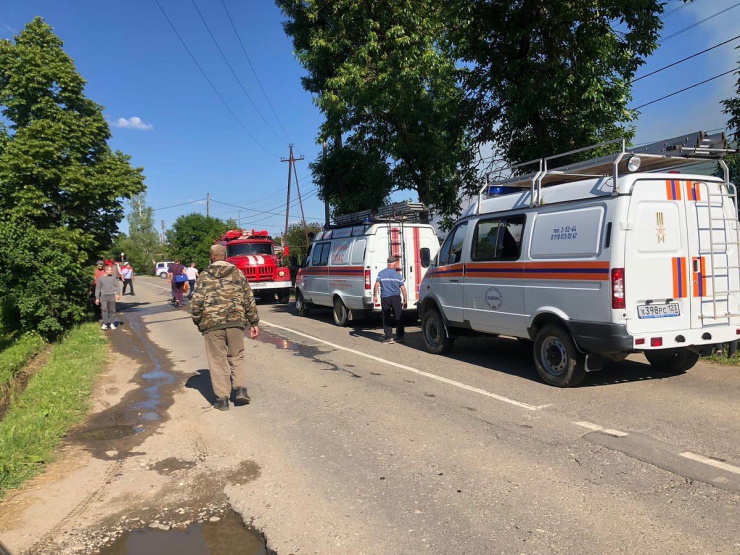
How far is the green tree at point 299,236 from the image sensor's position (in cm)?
2822

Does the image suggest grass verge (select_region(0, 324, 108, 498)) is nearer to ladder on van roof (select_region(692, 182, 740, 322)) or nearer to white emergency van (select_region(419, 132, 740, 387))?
white emergency van (select_region(419, 132, 740, 387))

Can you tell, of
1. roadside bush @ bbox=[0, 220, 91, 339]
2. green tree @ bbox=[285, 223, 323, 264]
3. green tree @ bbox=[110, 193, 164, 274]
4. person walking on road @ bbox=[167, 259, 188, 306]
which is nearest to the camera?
roadside bush @ bbox=[0, 220, 91, 339]

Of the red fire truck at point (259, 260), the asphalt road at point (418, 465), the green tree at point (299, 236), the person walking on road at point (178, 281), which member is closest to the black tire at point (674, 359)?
the asphalt road at point (418, 465)

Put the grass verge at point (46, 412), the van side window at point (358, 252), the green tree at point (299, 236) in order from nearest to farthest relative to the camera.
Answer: the grass verge at point (46, 412) < the van side window at point (358, 252) < the green tree at point (299, 236)

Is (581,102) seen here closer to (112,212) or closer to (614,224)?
(614,224)

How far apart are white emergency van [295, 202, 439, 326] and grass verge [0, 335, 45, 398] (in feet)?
22.7

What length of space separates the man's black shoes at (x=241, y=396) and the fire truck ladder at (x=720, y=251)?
18.0 ft

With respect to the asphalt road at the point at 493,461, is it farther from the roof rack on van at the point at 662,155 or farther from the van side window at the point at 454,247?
the roof rack on van at the point at 662,155

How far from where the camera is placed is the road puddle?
3.55 metres

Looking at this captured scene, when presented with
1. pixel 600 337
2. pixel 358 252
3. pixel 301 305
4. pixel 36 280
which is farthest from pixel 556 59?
pixel 36 280

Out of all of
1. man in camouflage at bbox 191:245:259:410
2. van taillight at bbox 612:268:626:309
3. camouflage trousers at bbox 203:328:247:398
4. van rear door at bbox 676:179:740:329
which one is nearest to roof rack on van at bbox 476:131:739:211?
van rear door at bbox 676:179:740:329

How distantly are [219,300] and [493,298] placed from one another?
3884 mm

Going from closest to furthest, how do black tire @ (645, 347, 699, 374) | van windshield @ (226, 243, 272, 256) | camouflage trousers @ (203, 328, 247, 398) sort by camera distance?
camouflage trousers @ (203, 328, 247, 398) < black tire @ (645, 347, 699, 374) < van windshield @ (226, 243, 272, 256)

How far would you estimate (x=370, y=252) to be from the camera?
1250 cm
